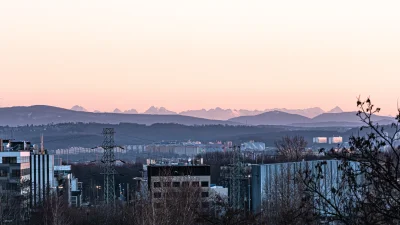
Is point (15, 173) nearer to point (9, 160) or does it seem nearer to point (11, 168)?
point (11, 168)

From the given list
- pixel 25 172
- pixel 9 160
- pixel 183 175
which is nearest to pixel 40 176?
pixel 25 172

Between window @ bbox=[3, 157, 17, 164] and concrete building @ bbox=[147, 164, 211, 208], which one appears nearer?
window @ bbox=[3, 157, 17, 164]

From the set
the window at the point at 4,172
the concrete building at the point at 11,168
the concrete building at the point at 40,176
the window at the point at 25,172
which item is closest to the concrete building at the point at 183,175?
the concrete building at the point at 40,176

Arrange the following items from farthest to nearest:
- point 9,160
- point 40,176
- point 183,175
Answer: point 40,176, point 183,175, point 9,160

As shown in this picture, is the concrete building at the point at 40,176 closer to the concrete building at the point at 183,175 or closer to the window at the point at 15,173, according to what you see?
the window at the point at 15,173

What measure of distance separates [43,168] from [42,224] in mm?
23672

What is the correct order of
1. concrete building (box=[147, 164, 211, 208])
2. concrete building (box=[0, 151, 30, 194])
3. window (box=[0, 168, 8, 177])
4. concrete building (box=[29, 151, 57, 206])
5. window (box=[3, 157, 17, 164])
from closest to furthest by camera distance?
concrete building (box=[0, 151, 30, 194]), window (box=[3, 157, 17, 164]), window (box=[0, 168, 8, 177]), concrete building (box=[147, 164, 211, 208]), concrete building (box=[29, 151, 57, 206])

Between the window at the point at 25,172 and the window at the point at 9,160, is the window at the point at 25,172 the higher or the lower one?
the lower one

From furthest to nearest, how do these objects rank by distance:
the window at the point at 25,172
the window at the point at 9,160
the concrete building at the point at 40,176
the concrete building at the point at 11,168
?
1. the concrete building at the point at 40,176
2. the window at the point at 25,172
3. the window at the point at 9,160
4. the concrete building at the point at 11,168

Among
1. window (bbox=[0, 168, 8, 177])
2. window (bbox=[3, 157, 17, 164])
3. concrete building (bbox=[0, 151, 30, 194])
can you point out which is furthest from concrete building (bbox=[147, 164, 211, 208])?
window (bbox=[0, 168, 8, 177])

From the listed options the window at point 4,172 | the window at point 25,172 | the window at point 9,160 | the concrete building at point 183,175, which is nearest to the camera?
the window at point 9,160

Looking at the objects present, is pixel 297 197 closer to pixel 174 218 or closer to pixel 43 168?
pixel 174 218

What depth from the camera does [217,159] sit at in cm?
11956

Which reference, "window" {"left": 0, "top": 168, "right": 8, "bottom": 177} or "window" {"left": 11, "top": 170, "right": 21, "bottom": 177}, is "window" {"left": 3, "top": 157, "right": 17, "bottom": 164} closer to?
"window" {"left": 0, "top": 168, "right": 8, "bottom": 177}
